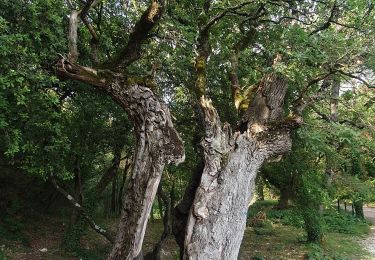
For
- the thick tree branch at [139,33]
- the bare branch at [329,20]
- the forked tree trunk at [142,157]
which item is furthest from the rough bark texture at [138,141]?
the bare branch at [329,20]

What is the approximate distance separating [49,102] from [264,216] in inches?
613

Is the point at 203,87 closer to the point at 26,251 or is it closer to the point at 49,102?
the point at 49,102

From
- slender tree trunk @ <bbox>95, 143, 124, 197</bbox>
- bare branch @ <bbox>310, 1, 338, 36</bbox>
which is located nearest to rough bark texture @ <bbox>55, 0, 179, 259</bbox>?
bare branch @ <bbox>310, 1, 338, 36</bbox>

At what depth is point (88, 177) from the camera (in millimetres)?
13508

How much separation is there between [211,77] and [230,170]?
13.7ft

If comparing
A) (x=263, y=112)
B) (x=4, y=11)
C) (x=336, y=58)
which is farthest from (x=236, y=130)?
(x=4, y=11)

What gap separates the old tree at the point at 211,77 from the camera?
5.67 m

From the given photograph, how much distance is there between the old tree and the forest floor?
5042mm

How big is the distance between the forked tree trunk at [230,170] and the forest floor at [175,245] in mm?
5742

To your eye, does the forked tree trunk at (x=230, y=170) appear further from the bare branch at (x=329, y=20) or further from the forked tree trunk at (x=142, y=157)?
the bare branch at (x=329, y=20)

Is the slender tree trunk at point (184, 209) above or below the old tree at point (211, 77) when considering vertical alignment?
below

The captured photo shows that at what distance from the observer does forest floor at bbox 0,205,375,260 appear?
10477 millimetres

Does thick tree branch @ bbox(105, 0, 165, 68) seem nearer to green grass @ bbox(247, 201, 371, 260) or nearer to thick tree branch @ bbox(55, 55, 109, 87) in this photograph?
thick tree branch @ bbox(55, 55, 109, 87)

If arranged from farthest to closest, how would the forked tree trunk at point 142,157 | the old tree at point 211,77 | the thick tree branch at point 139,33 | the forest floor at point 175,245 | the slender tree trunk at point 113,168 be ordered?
the slender tree trunk at point 113,168 → the forest floor at point 175,245 → the thick tree branch at point 139,33 → the old tree at point 211,77 → the forked tree trunk at point 142,157
